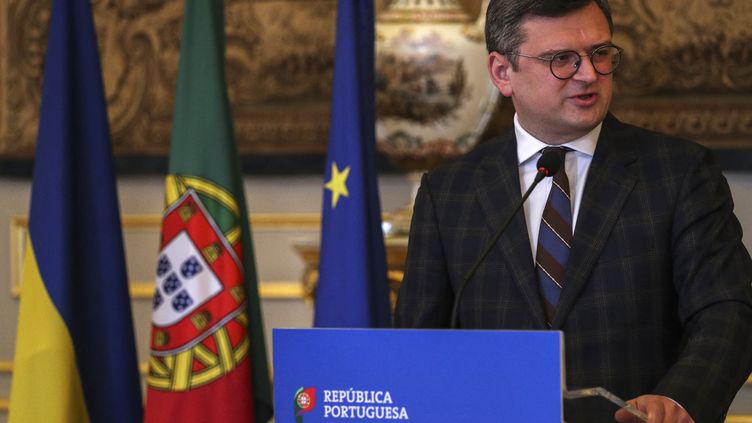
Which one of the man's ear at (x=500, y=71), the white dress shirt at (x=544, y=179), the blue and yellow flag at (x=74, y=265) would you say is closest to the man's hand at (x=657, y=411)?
the white dress shirt at (x=544, y=179)

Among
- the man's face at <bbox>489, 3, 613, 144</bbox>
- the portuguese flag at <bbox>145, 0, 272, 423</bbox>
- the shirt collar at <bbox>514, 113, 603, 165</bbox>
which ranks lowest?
the portuguese flag at <bbox>145, 0, 272, 423</bbox>

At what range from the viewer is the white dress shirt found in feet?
7.09

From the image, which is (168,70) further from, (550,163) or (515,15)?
(550,163)

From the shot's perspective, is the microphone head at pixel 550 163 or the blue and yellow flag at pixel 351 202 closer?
the microphone head at pixel 550 163

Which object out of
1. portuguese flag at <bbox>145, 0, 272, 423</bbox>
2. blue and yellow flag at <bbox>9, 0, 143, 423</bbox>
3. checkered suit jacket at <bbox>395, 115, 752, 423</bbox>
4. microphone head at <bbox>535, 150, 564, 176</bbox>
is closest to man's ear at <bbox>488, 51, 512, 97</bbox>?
checkered suit jacket at <bbox>395, 115, 752, 423</bbox>

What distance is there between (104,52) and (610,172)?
7.77 feet

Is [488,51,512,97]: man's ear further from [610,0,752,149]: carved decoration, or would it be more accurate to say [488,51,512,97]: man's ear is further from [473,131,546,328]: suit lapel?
[610,0,752,149]: carved decoration

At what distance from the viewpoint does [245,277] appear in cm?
307

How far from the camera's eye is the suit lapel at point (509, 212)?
210 cm

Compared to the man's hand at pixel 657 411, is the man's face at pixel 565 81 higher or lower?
higher

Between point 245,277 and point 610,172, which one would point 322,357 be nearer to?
point 610,172

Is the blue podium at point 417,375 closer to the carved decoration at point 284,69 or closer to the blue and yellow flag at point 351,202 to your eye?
the blue and yellow flag at point 351,202

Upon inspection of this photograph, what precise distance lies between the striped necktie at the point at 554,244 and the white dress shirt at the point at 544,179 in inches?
0.8

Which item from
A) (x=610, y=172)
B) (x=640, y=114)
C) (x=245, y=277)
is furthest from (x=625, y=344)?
(x=640, y=114)
